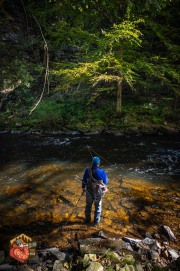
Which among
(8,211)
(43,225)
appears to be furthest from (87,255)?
(8,211)

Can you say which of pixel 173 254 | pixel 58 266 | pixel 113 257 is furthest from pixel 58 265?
pixel 173 254

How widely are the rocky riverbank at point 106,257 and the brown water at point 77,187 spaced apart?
2.14 ft

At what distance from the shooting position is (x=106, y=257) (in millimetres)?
4031

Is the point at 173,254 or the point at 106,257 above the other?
the point at 106,257

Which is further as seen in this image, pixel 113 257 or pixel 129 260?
pixel 113 257

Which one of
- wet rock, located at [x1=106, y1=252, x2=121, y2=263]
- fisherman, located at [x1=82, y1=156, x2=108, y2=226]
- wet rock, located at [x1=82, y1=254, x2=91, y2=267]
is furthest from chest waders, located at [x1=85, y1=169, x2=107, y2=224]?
wet rock, located at [x1=82, y1=254, x2=91, y2=267]

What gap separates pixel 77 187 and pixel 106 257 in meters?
3.92

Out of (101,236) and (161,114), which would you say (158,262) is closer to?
(101,236)

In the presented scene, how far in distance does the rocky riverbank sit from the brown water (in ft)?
2.14

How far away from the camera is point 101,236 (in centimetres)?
503

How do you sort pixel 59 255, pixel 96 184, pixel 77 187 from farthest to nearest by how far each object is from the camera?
pixel 77 187 → pixel 96 184 → pixel 59 255

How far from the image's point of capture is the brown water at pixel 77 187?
18.5ft

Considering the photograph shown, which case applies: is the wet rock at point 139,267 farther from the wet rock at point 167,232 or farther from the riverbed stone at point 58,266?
the wet rock at point 167,232

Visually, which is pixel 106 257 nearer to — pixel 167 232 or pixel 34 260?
pixel 34 260
